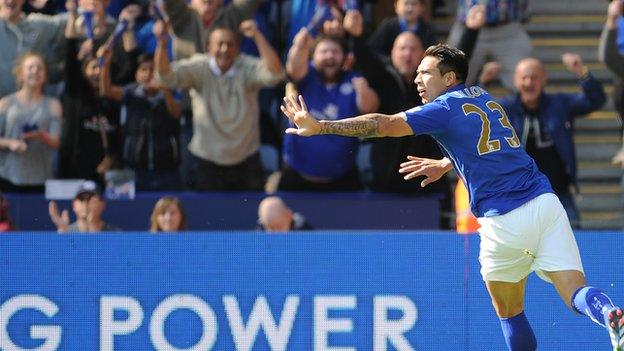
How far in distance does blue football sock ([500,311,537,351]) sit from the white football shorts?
0.50 m

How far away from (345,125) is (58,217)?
4871 mm

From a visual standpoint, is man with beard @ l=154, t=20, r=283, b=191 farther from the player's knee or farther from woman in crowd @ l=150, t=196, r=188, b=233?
the player's knee

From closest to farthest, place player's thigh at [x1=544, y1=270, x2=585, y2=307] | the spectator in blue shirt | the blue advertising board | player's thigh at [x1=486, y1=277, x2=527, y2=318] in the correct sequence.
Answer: player's thigh at [x1=544, y1=270, x2=585, y2=307] < player's thigh at [x1=486, y1=277, x2=527, y2=318] < the blue advertising board < the spectator in blue shirt

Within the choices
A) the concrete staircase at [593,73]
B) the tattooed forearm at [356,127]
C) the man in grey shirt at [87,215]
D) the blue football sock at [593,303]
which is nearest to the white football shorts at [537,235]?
the blue football sock at [593,303]

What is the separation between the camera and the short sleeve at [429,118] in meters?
8.11

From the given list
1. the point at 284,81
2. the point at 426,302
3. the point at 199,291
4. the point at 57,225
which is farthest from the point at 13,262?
the point at 284,81

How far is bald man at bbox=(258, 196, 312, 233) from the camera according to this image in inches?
455

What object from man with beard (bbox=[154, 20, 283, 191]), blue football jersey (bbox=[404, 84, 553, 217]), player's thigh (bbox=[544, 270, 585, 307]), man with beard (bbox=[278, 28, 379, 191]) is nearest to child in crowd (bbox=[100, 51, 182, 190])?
man with beard (bbox=[154, 20, 283, 191])

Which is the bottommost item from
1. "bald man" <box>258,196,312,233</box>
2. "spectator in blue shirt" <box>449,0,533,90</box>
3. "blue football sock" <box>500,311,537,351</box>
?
"blue football sock" <box>500,311,537,351</box>

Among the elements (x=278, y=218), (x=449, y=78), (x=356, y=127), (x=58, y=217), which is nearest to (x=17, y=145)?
(x=58, y=217)

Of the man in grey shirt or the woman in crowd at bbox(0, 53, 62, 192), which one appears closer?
the man in grey shirt

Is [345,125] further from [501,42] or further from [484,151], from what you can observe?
[501,42]

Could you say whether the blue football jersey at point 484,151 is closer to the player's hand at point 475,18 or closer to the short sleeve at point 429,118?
the short sleeve at point 429,118

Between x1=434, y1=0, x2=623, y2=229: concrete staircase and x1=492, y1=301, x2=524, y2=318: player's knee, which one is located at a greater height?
x1=434, y1=0, x2=623, y2=229: concrete staircase
